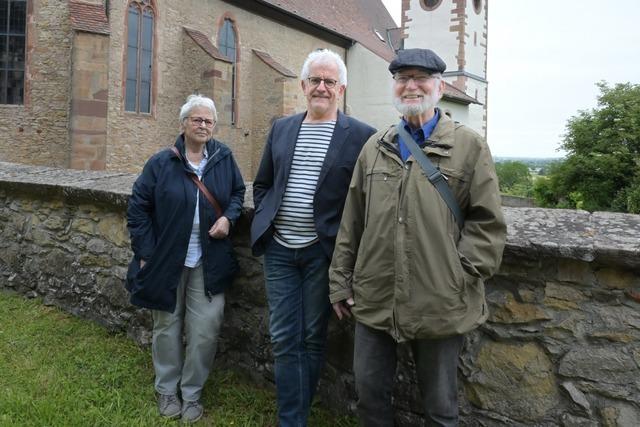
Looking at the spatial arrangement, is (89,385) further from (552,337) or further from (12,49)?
(12,49)

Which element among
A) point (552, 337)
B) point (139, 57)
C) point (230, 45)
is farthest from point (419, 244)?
point (230, 45)

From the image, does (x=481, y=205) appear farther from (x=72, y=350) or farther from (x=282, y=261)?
(x=72, y=350)

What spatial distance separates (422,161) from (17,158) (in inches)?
515

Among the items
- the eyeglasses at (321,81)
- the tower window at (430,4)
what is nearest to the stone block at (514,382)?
the eyeglasses at (321,81)

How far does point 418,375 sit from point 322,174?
3.33ft

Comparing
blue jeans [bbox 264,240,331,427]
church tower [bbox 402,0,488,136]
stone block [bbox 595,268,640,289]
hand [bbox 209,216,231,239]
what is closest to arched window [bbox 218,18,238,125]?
church tower [bbox 402,0,488,136]

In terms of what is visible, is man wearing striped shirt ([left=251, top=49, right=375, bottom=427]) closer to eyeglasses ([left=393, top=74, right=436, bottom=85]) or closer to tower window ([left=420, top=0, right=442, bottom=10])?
eyeglasses ([left=393, top=74, right=436, bottom=85])

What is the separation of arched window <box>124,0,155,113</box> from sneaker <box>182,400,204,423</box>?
13.4 m

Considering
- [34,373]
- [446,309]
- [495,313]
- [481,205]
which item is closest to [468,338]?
[495,313]

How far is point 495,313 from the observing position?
249 cm

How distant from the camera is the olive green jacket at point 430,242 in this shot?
80.3 inches

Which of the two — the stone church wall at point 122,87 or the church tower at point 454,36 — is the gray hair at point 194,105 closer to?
the stone church wall at point 122,87

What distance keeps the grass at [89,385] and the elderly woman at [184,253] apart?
188 millimetres

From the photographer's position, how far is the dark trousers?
7.11 ft
